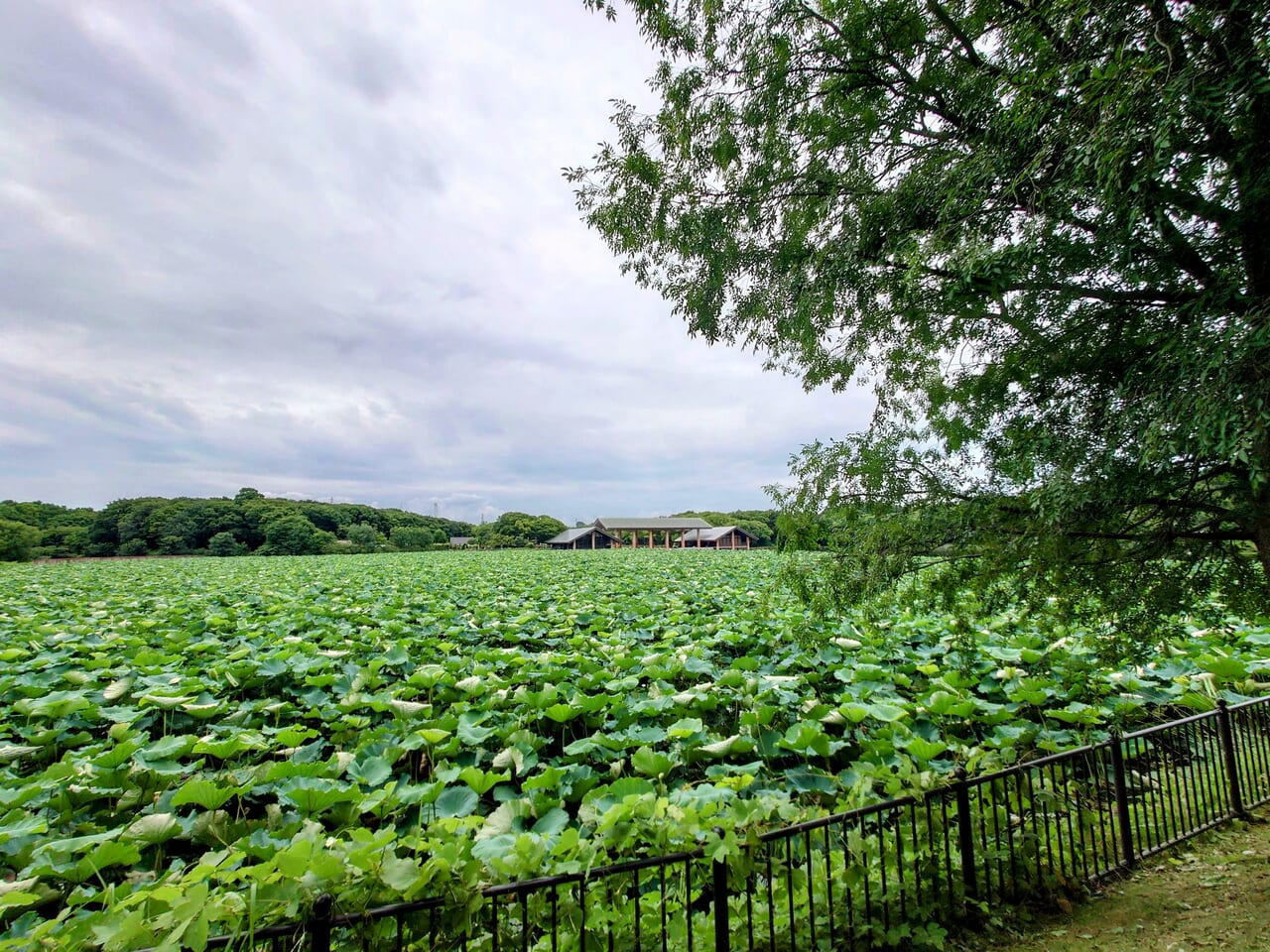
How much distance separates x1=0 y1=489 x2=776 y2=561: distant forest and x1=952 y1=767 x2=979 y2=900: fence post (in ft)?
148

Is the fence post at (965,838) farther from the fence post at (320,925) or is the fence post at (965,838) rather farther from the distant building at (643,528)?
the distant building at (643,528)

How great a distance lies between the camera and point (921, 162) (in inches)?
123

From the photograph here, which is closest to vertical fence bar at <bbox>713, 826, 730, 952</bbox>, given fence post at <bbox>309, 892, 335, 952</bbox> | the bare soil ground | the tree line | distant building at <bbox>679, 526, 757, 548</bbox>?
the bare soil ground

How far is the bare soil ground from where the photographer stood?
2.59 meters

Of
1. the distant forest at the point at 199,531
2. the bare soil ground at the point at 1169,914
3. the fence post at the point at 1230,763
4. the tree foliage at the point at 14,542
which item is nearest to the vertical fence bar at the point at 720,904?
the bare soil ground at the point at 1169,914

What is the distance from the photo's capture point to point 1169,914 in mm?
2811

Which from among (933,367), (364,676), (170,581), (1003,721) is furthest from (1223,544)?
(170,581)

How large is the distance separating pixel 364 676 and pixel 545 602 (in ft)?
19.4

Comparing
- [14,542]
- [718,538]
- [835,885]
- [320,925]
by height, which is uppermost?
[718,538]

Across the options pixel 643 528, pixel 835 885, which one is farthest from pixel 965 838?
pixel 643 528

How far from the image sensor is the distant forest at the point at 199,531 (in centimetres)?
4709

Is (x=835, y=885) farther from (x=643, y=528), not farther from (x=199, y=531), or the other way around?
(x=199, y=531)

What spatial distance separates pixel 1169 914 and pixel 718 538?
56119mm

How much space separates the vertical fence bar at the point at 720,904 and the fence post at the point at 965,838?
4.72 ft
